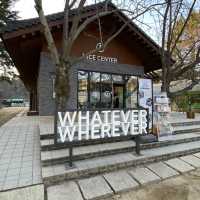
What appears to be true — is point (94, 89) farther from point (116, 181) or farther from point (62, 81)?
point (116, 181)

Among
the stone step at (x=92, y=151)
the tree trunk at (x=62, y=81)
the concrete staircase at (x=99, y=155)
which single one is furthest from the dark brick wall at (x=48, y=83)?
the stone step at (x=92, y=151)

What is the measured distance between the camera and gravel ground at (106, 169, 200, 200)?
10.4 ft

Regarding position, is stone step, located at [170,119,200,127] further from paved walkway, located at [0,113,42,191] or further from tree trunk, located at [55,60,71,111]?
paved walkway, located at [0,113,42,191]

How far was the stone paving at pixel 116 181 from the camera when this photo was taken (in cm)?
314

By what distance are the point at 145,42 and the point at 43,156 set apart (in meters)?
8.69

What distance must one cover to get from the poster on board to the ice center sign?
104 centimetres

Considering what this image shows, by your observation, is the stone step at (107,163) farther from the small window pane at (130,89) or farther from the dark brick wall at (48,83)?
the small window pane at (130,89)

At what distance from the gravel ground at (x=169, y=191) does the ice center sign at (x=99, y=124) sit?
3.88 ft

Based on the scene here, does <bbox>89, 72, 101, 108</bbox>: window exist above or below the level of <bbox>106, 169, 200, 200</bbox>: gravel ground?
above

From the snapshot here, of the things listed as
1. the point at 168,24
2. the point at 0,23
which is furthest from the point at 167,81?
the point at 0,23

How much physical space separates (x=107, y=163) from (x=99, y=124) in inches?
31.7

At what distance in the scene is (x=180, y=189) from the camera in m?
3.43

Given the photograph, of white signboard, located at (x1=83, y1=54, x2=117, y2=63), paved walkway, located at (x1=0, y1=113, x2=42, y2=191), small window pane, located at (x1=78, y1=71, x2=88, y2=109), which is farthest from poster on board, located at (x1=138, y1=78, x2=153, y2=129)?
white signboard, located at (x1=83, y1=54, x2=117, y2=63)

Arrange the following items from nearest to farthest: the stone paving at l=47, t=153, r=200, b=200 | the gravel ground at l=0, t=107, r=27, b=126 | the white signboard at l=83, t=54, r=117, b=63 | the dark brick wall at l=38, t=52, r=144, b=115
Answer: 1. the stone paving at l=47, t=153, r=200, b=200
2. the dark brick wall at l=38, t=52, r=144, b=115
3. the gravel ground at l=0, t=107, r=27, b=126
4. the white signboard at l=83, t=54, r=117, b=63
